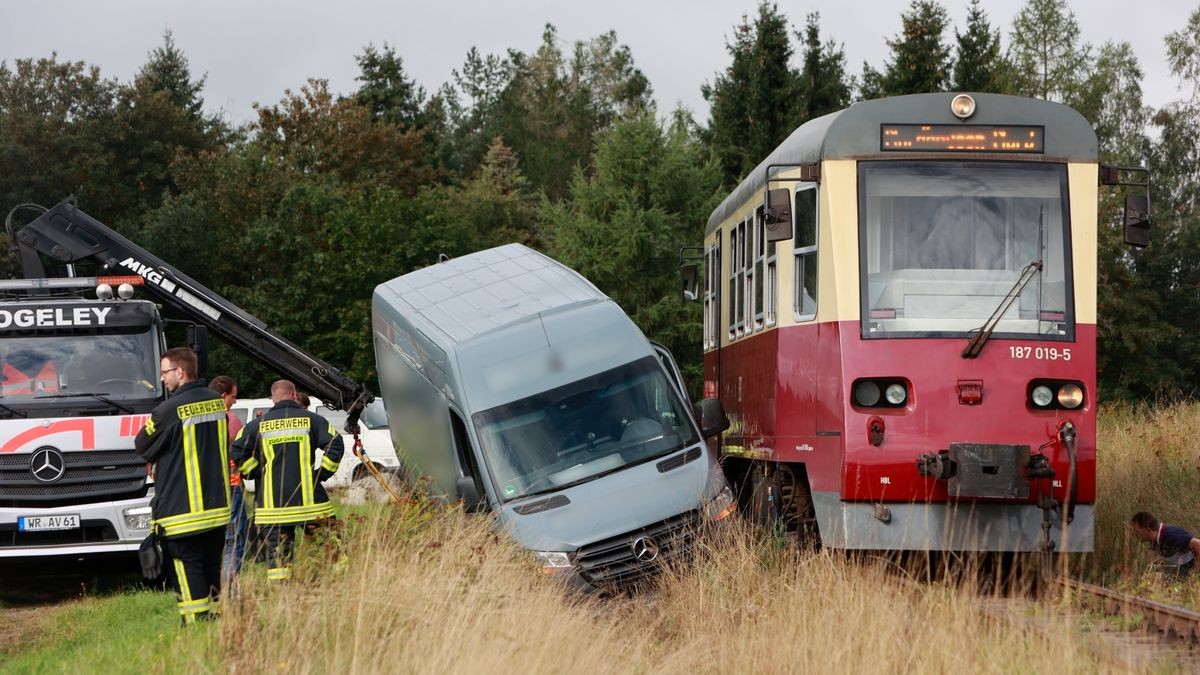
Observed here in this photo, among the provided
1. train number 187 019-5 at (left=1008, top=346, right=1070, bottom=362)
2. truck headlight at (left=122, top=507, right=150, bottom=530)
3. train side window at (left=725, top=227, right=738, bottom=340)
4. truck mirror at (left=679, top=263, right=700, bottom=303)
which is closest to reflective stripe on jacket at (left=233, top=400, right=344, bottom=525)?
truck headlight at (left=122, top=507, right=150, bottom=530)

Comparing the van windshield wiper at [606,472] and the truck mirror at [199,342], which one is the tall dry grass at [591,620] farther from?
the truck mirror at [199,342]

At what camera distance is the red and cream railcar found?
10.8m

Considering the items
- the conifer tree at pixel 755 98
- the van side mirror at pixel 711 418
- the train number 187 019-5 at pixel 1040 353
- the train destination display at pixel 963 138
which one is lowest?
the van side mirror at pixel 711 418

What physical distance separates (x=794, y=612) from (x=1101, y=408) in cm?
1703

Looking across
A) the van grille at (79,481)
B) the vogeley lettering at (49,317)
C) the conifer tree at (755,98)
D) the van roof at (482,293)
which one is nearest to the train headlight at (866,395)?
the van roof at (482,293)

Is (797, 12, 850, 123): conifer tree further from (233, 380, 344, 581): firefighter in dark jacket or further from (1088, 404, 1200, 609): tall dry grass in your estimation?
(233, 380, 344, 581): firefighter in dark jacket

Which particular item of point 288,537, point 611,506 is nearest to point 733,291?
point 611,506

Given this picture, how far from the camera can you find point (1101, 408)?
80.9 feet

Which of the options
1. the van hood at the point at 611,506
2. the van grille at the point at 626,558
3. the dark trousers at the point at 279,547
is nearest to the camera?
the dark trousers at the point at 279,547

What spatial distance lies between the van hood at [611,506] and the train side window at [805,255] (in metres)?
1.55

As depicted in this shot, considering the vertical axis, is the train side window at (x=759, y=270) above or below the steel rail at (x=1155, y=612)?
above

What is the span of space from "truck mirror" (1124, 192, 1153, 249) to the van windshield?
380 cm

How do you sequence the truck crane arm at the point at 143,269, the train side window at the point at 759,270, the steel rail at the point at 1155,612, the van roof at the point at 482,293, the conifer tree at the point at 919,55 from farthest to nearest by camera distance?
the conifer tree at the point at 919,55, the truck crane arm at the point at 143,269, the van roof at the point at 482,293, the train side window at the point at 759,270, the steel rail at the point at 1155,612

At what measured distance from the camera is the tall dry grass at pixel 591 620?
309 inches
